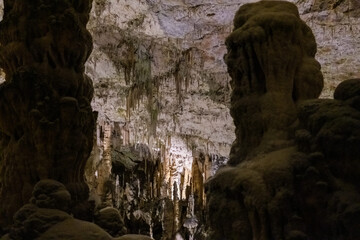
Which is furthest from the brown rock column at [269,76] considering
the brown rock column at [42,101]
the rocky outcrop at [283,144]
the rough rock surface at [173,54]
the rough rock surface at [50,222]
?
the rough rock surface at [173,54]

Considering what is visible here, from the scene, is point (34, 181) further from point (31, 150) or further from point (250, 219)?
point (250, 219)

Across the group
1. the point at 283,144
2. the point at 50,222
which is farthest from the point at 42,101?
the point at 283,144

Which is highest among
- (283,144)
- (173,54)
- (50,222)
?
(173,54)

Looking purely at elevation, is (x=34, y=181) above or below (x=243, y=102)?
below

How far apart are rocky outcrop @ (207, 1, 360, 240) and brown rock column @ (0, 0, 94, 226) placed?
193 cm

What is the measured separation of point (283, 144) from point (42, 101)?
9.78 ft

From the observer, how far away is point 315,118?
443cm

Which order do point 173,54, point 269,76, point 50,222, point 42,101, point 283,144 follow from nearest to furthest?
point 50,222 < point 283,144 < point 269,76 < point 42,101 < point 173,54

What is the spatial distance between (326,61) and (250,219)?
10.1 meters

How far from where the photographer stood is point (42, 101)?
595cm

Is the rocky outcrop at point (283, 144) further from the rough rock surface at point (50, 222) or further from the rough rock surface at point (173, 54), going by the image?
the rough rock surface at point (173, 54)

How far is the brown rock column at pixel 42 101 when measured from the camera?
5867mm

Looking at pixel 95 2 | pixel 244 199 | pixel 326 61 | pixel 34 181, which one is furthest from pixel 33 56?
pixel 326 61

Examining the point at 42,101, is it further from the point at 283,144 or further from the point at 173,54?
the point at 173,54
